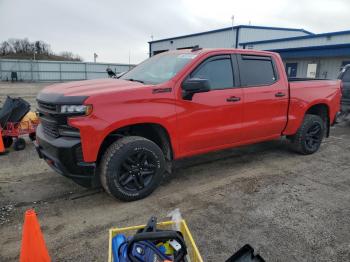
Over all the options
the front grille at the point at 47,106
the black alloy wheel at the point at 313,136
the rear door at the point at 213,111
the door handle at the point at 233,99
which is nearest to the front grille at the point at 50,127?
the front grille at the point at 47,106

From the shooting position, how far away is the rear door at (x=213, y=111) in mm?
4008

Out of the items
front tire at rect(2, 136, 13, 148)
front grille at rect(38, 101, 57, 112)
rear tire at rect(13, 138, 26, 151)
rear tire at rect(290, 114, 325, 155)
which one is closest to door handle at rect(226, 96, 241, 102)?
rear tire at rect(290, 114, 325, 155)

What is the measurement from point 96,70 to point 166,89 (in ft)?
113

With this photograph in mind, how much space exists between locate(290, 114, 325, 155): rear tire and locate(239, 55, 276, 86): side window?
123 centimetres

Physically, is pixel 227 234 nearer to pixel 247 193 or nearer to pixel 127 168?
pixel 247 193

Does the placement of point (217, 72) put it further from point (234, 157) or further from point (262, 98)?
point (234, 157)

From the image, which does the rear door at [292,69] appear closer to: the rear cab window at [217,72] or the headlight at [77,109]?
the rear cab window at [217,72]

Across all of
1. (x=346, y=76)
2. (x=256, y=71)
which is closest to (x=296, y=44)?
(x=346, y=76)

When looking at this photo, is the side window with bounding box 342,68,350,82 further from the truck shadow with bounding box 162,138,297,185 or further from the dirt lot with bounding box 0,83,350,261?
the dirt lot with bounding box 0,83,350,261

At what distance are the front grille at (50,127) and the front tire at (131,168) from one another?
25.4 inches

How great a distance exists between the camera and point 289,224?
3.25 metres

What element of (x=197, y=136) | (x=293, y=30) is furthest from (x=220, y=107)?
(x=293, y=30)

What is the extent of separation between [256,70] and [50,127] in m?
3.28

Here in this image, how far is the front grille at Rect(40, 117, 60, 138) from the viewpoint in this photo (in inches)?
136
